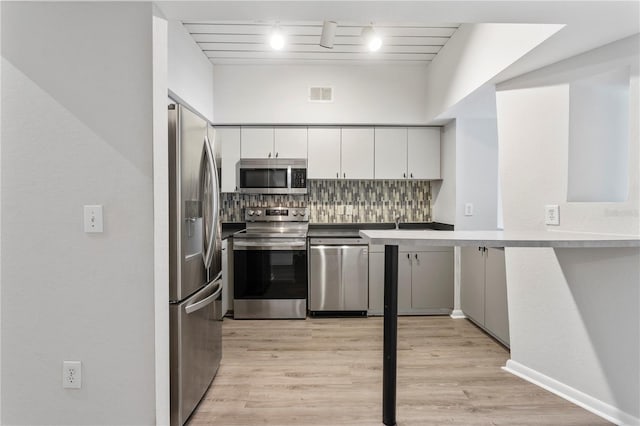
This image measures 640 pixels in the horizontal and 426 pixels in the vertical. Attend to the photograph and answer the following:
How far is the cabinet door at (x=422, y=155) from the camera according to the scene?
4.15m

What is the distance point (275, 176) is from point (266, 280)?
112cm

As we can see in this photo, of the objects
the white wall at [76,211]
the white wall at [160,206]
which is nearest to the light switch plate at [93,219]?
the white wall at [76,211]

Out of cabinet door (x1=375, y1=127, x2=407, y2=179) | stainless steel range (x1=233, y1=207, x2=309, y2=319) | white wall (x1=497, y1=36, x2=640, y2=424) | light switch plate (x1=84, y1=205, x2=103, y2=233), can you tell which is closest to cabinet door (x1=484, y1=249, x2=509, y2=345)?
white wall (x1=497, y1=36, x2=640, y2=424)

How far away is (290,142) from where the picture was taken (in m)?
4.08

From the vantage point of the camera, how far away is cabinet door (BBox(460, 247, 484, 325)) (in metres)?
3.44

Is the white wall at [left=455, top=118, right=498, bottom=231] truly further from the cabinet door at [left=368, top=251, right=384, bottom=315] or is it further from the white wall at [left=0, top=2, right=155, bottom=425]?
the white wall at [left=0, top=2, right=155, bottom=425]

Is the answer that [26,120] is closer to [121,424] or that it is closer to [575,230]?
→ [121,424]

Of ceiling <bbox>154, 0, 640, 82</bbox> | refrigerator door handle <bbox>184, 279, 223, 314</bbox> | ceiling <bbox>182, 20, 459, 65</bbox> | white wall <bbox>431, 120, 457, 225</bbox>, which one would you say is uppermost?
ceiling <bbox>182, 20, 459, 65</bbox>

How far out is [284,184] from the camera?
402 centimetres

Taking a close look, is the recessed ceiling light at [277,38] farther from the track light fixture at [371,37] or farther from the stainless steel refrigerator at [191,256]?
the stainless steel refrigerator at [191,256]

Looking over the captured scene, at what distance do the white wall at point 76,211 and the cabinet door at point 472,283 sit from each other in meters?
2.88

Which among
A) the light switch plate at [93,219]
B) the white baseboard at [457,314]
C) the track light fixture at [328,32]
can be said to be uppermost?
the track light fixture at [328,32]

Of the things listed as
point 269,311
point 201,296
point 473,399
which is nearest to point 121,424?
point 201,296

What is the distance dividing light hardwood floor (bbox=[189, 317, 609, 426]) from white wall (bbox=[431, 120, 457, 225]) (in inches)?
48.0
